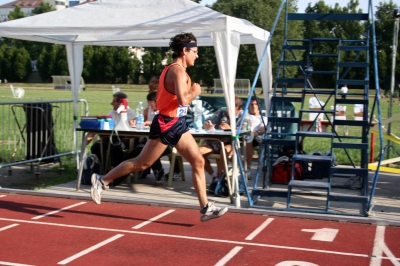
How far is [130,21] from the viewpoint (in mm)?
8375

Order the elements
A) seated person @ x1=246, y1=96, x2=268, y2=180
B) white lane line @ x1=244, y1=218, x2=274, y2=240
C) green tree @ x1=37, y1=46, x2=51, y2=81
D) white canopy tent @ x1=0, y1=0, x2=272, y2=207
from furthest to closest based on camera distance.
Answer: green tree @ x1=37, y1=46, x2=51, y2=81 < seated person @ x1=246, y1=96, x2=268, y2=180 < white canopy tent @ x1=0, y1=0, x2=272, y2=207 < white lane line @ x1=244, y1=218, x2=274, y2=240

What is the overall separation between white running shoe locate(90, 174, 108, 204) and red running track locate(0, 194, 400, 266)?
231 millimetres

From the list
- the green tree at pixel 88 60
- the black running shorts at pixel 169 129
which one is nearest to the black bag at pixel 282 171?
the black running shorts at pixel 169 129

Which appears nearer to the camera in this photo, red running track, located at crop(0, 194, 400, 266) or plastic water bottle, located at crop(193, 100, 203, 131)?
red running track, located at crop(0, 194, 400, 266)

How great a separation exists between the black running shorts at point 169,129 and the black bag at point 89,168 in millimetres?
3267

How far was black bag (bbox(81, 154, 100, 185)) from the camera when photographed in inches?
384

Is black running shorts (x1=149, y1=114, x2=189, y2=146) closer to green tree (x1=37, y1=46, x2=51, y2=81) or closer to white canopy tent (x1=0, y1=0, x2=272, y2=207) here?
white canopy tent (x1=0, y1=0, x2=272, y2=207)

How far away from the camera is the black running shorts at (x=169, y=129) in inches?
264

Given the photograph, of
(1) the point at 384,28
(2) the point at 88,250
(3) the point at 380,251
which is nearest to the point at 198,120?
A: (2) the point at 88,250

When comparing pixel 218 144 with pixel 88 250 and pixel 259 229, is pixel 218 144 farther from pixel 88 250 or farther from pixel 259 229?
pixel 88 250

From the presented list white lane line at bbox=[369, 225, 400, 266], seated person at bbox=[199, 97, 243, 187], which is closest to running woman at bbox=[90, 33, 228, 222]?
white lane line at bbox=[369, 225, 400, 266]

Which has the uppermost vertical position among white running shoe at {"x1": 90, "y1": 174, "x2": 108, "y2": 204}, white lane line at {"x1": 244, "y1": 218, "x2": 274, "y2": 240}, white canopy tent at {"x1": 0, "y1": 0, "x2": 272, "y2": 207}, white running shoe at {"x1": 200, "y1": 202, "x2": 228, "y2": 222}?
white canopy tent at {"x1": 0, "y1": 0, "x2": 272, "y2": 207}

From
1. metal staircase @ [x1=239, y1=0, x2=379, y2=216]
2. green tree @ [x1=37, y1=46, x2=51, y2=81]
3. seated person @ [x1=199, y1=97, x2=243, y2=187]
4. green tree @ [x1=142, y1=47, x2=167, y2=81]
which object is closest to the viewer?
metal staircase @ [x1=239, y1=0, x2=379, y2=216]

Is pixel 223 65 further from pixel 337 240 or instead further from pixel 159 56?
pixel 159 56
